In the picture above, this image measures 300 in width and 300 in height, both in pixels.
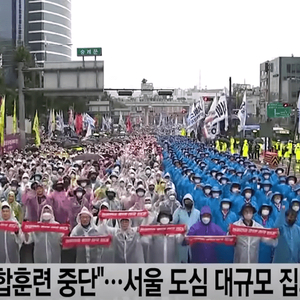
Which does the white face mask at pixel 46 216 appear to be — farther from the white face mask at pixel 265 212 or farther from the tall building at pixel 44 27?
the tall building at pixel 44 27

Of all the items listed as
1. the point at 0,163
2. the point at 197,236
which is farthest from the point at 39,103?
the point at 197,236

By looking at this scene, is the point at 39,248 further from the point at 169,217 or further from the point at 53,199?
the point at 53,199

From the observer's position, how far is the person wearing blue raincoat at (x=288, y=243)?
8.04m

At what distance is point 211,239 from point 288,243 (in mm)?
930

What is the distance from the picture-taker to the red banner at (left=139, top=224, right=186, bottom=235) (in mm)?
7867

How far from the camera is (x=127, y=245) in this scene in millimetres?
7855

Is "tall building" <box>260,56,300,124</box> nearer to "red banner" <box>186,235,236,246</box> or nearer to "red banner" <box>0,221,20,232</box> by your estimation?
"red banner" <box>186,235,236,246</box>

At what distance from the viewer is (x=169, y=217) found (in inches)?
322

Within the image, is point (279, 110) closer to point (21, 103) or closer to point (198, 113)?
point (198, 113)

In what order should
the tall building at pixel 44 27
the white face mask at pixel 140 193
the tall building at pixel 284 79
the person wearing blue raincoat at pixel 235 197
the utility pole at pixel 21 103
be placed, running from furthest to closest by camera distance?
the tall building at pixel 44 27, the tall building at pixel 284 79, the utility pole at pixel 21 103, the white face mask at pixel 140 193, the person wearing blue raincoat at pixel 235 197

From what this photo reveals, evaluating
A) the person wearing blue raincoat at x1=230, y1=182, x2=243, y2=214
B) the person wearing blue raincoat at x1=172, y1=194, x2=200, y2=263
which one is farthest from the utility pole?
the person wearing blue raincoat at x1=172, y1=194, x2=200, y2=263

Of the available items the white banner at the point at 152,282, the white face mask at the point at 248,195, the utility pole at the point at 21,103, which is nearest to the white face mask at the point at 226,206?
the white face mask at the point at 248,195

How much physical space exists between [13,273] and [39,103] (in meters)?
55.8

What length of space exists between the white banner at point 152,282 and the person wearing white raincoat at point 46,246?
1364mm
